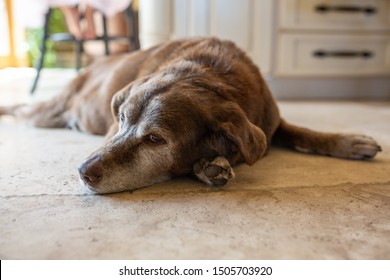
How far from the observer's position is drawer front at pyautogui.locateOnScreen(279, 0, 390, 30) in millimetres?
3680

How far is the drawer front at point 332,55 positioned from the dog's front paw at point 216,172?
8.49ft

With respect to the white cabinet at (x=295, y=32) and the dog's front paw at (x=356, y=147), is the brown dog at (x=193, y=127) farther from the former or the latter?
the white cabinet at (x=295, y=32)

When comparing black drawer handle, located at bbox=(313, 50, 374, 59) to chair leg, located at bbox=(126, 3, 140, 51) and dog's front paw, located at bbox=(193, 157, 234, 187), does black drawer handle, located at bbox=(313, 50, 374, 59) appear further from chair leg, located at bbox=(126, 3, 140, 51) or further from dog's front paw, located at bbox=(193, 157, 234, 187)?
dog's front paw, located at bbox=(193, 157, 234, 187)

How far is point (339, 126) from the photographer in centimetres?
258

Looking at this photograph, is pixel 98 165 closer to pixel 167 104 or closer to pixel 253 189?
pixel 167 104

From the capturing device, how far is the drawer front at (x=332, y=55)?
3777 mm

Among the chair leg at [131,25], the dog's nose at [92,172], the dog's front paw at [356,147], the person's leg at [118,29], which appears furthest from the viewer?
the person's leg at [118,29]

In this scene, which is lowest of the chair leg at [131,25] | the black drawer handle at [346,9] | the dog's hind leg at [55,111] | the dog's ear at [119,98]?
the dog's hind leg at [55,111]

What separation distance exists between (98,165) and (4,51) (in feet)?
21.8

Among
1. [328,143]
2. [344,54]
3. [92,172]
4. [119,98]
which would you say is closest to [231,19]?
[344,54]

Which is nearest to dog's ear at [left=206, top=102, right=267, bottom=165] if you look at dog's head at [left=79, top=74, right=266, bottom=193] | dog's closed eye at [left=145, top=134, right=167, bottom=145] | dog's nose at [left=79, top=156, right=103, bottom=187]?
dog's head at [left=79, top=74, right=266, bottom=193]

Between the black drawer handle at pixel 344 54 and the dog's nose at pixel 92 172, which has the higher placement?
the black drawer handle at pixel 344 54

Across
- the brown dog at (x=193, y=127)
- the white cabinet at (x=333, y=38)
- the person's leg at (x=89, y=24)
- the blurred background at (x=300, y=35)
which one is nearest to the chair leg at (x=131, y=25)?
the blurred background at (x=300, y=35)

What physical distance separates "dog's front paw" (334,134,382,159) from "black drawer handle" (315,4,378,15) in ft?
7.28
